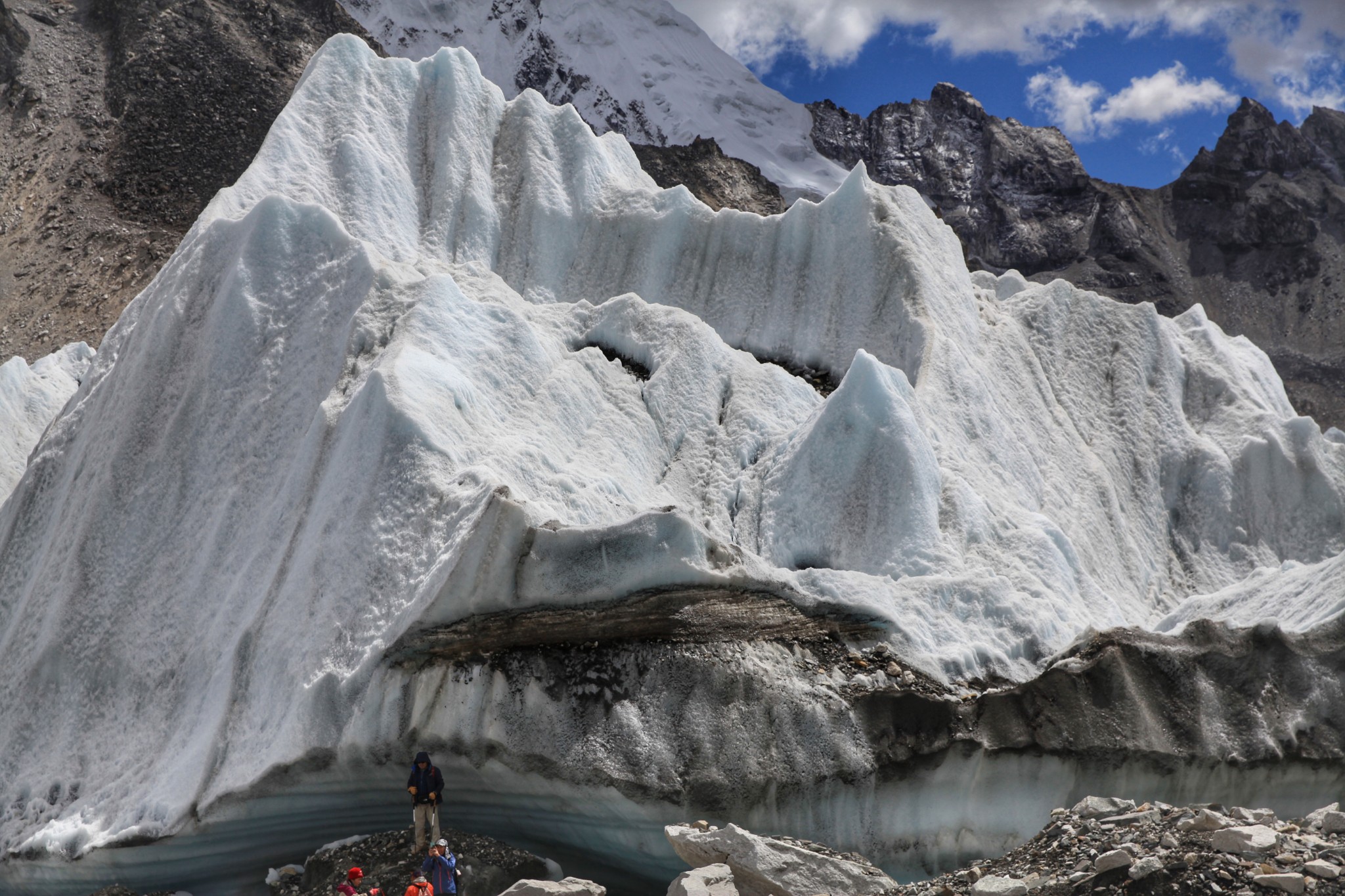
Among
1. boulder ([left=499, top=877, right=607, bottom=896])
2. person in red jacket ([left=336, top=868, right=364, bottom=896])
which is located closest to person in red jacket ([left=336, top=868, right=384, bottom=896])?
person in red jacket ([left=336, top=868, right=364, bottom=896])

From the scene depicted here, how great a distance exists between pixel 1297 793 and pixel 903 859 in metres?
4.11

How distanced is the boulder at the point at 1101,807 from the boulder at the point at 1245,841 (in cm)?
148

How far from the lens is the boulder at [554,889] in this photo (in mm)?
8812

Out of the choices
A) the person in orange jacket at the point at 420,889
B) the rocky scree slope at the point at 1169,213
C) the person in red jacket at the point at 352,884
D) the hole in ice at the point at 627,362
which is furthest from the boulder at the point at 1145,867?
the rocky scree slope at the point at 1169,213

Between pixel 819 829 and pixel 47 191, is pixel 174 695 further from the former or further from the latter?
pixel 47 191

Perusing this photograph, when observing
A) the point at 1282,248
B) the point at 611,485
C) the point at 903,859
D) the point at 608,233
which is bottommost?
the point at 903,859

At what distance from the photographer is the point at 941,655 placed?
11664mm

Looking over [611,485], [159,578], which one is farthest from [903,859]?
[159,578]

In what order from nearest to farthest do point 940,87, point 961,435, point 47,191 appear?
point 961,435
point 47,191
point 940,87

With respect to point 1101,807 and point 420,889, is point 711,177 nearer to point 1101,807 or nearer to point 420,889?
point 1101,807

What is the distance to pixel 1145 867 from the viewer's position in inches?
297

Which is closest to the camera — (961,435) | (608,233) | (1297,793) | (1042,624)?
(1297,793)

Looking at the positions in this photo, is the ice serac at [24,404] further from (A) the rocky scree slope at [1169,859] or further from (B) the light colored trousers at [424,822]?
(A) the rocky scree slope at [1169,859]

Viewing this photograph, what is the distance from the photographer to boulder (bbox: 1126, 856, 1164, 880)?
7.53 m
